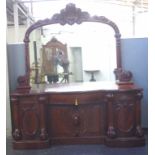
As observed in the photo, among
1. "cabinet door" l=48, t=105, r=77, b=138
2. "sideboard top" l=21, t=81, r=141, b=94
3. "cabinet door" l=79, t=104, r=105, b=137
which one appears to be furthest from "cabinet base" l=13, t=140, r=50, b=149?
"sideboard top" l=21, t=81, r=141, b=94

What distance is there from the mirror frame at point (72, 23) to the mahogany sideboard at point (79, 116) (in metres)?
0.13

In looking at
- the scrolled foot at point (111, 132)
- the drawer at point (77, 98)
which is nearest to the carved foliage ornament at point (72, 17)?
the drawer at point (77, 98)

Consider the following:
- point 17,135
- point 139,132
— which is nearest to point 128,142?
point 139,132

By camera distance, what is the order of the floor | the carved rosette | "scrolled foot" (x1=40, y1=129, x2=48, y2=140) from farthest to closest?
1. the carved rosette
2. "scrolled foot" (x1=40, y1=129, x2=48, y2=140)
3. the floor

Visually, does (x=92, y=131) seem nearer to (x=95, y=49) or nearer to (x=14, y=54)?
(x=95, y=49)

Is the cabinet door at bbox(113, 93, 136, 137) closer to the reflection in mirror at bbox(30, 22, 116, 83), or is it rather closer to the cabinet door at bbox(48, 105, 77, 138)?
the reflection in mirror at bbox(30, 22, 116, 83)

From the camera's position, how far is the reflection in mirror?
103 inches

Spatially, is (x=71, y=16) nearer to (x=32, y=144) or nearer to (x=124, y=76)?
(x=124, y=76)

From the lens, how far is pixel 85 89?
2572 mm

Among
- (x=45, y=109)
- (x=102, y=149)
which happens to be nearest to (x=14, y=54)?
(x=45, y=109)

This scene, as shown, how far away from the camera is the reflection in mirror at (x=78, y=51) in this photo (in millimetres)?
2605

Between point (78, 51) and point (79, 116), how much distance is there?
0.68 m

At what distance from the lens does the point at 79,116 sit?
262 cm

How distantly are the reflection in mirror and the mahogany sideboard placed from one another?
0.13m
